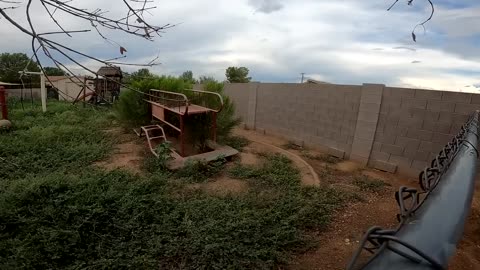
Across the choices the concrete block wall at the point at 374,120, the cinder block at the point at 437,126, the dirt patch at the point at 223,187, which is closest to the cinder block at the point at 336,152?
the concrete block wall at the point at 374,120

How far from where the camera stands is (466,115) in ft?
15.4

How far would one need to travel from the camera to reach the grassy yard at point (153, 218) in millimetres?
2777

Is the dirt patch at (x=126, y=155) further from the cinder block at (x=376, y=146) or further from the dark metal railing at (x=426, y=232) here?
the dark metal railing at (x=426, y=232)

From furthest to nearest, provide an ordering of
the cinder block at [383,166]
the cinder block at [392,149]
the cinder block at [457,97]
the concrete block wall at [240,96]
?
the concrete block wall at [240,96]
the cinder block at [383,166]
the cinder block at [392,149]
the cinder block at [457,97]

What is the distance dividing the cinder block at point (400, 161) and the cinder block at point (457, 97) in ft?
4.02

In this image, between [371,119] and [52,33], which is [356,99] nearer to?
[371,119]

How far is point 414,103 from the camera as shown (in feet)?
17.7

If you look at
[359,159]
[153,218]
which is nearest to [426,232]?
[153,218]

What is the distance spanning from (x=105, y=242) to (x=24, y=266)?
0.65 meters

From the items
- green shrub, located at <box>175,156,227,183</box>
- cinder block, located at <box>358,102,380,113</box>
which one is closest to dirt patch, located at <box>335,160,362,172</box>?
cinder block, located at <box>358,102,380,113</box>

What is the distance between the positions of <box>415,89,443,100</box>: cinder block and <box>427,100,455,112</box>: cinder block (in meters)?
0.08

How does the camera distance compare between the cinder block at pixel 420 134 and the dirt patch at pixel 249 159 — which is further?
the dirt patch at pixel 249 159

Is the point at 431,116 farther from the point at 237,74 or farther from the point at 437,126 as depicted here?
the point at 237,74

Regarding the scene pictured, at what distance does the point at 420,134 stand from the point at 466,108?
0.81m
